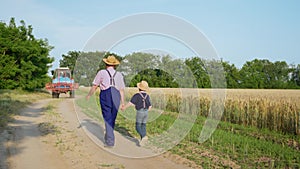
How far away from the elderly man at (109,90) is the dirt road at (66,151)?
A: 587 mm

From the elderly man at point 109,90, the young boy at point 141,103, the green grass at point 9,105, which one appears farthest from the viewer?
the green grass at point 9,105

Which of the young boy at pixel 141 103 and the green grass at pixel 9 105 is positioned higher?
the young boy at pixel 141 103

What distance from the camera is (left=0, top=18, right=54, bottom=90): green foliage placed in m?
28.2

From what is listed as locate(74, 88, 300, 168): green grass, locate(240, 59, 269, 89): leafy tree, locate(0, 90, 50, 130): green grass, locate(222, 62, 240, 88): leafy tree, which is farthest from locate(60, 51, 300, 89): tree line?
locate(240, 59, 269, 89): leafy tree

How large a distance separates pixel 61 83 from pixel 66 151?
21.3 m

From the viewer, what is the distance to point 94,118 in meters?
12.5

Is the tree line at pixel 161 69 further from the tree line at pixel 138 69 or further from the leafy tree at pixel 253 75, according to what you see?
the leafy tree at pixel 253 75

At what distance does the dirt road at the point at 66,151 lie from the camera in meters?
5.64

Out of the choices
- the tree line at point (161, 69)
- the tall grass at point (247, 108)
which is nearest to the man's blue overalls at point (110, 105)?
the tree line at point (161, 69)

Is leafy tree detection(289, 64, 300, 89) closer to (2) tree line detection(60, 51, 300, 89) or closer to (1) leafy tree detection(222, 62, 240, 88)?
(1) leafy tree detection(222, 62, 240, 88)

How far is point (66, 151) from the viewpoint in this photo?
669cm

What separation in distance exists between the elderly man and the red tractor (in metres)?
19.8

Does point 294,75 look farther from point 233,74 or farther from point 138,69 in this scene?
point 138,69

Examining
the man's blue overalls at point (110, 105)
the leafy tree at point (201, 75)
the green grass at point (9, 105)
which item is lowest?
the green grass at point (9, 105)
